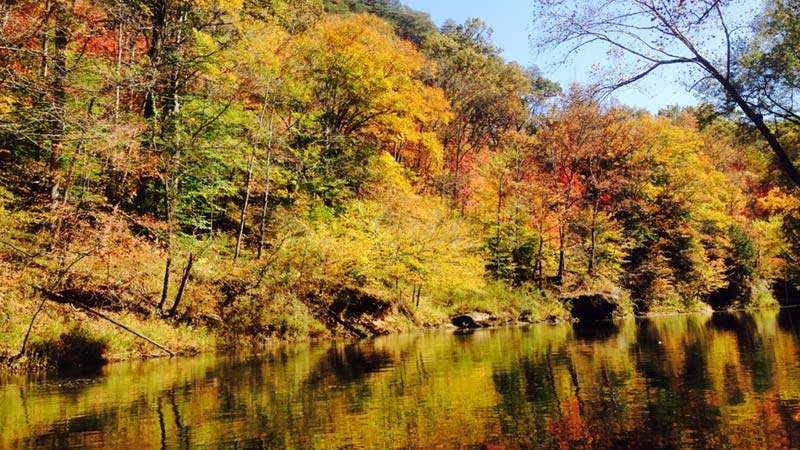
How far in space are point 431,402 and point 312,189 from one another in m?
19.9

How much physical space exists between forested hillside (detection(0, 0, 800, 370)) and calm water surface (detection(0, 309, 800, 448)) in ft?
13.6

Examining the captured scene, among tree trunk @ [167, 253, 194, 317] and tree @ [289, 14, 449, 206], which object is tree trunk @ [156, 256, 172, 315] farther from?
→ tree @ [289, 14, 449, 206]

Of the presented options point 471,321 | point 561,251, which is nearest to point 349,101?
point 471,321

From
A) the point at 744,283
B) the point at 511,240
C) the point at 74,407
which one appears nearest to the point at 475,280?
the point at 511,240

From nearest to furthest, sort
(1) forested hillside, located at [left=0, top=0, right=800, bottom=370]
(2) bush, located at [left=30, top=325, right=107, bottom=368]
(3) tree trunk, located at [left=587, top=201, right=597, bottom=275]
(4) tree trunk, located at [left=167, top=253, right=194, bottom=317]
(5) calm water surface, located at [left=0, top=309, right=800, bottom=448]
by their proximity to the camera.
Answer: (5) calm water surface, located at [left=0, top=309, right=800, bottom=448], (2) bush, located at [left=30, top=325, right=107, bottom=368], (1) forested hillside, located at [left=0, top=0, right=800, bottom=370], (4) tree trunk, located at [left=167, top=253, right=194, bottom=317], (3) tree trunk, located at [left=587, top=201, right=597, bottom=275]

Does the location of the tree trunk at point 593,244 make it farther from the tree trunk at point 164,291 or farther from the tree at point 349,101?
the tree trunk at point 164,291

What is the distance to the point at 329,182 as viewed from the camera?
92.0 ft

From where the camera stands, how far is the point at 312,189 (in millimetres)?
27422

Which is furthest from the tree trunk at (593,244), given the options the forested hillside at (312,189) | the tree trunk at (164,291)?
the tree trunk at (164,291)

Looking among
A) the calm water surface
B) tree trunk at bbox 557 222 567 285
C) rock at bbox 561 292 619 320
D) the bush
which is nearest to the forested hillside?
the bush

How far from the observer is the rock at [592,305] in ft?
108

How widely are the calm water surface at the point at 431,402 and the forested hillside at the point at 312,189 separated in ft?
13.6

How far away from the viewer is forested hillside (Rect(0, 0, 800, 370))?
50.0 feet

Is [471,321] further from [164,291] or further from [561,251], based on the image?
[164,291]
